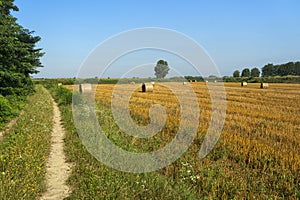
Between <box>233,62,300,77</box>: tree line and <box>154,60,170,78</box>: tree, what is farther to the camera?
<box>233,62,300,77</box>: tree line

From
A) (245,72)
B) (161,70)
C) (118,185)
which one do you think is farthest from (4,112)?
(245,72)

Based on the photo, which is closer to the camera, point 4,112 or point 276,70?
point 4,112

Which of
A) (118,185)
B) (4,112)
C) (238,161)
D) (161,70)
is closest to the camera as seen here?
(118,185)

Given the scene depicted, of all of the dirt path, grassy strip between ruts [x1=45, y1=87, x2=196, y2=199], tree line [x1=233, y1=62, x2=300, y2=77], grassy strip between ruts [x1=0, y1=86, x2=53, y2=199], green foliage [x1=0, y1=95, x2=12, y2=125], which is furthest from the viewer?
tree line [x1=233, y1=62, x2=300, y2=77]

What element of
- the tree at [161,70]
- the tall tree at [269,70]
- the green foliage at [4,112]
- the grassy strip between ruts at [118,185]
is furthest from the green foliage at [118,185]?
the tall tree at [269,70]

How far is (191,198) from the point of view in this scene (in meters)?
4.59

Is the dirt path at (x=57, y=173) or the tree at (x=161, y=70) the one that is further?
the tree at (x=161, y=70)

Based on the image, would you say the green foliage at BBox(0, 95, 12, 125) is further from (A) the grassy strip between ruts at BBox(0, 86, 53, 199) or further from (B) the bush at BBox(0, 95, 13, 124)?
(A) the grassy strip between ruts at BBox(0, 86, 53, 199)

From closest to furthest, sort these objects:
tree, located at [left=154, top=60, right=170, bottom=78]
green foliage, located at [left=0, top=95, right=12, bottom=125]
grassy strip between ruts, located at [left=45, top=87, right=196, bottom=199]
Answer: grassy strip between ruts, located at [left=45, top=87, right=196, bottom=199]
green foliage, located at [left=0, top=95, right=12, bottom=125]
tree, located at [left=154, top=60, right=170, bottom=78]

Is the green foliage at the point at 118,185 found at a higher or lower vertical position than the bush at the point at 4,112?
lower

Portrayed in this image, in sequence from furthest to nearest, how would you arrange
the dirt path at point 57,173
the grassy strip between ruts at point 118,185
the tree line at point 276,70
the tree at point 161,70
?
the tree line at point 276,70 < the tree at point 161,70 < the dirt path at point 57,173 < the grassy strip between ruts at point 118,185

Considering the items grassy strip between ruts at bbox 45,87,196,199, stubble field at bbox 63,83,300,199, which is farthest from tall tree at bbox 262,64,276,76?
grassy strip between ruts at bbox 45,87,196,199

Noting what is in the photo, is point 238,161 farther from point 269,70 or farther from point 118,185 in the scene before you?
point 269,70

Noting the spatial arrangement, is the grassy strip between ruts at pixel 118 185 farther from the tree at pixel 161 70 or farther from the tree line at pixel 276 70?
the tree line at pixel 276 70
